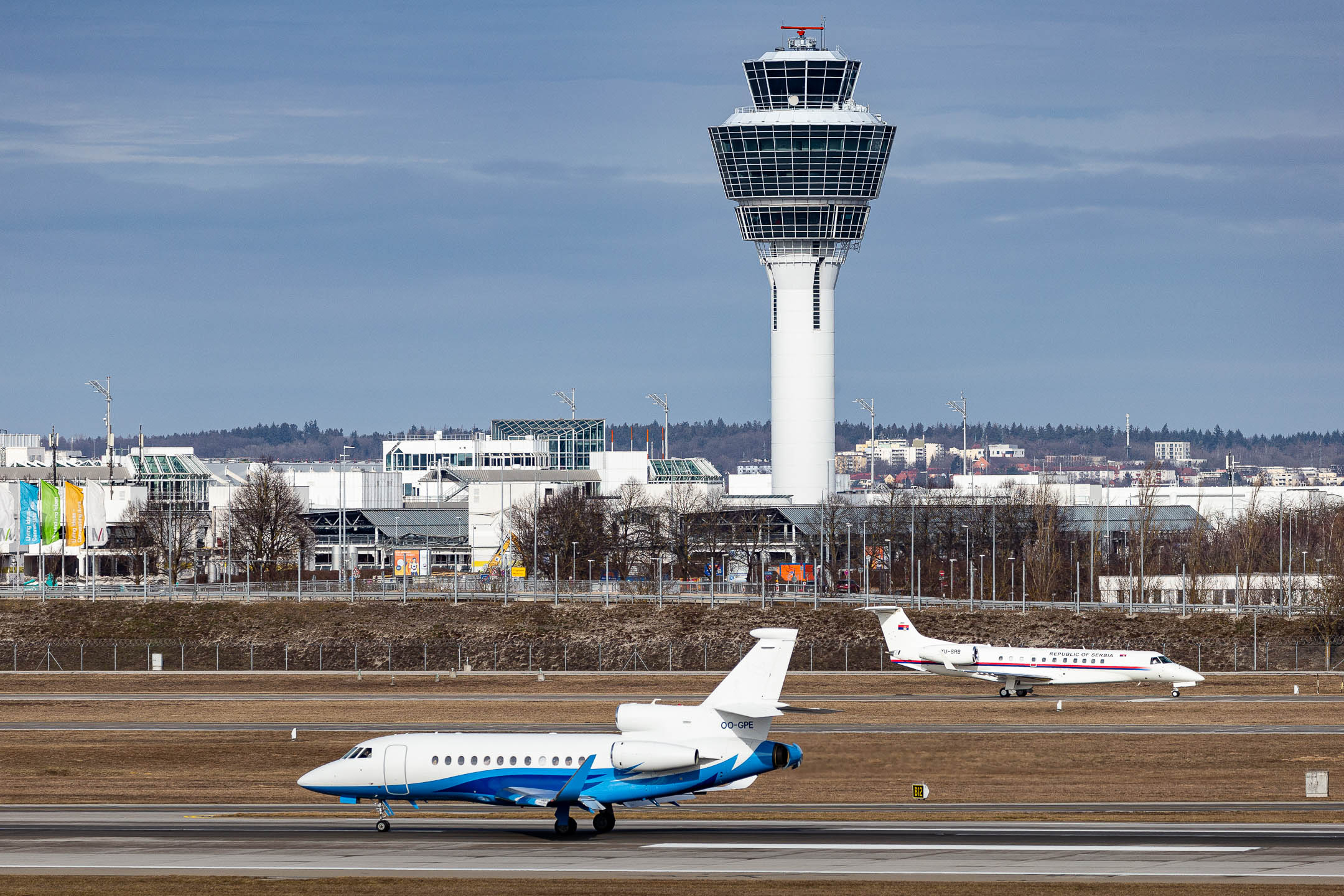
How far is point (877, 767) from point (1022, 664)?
40.0m

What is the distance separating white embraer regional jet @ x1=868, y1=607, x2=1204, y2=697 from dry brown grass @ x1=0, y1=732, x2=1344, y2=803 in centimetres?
2153

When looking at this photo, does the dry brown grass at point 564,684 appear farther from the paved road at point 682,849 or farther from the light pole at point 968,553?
the light pole at point 968,553

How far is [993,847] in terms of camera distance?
4575 centimetres

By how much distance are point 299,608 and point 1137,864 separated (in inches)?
4004

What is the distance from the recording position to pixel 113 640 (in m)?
127

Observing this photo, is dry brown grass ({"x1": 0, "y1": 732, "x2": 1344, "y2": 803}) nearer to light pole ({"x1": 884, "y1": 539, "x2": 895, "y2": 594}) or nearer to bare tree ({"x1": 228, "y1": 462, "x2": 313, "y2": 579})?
light pole ({"x1": 884, "y1": 539, "x2": 895, "y2": 594})

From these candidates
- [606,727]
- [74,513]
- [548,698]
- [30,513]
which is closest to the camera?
[606,727]

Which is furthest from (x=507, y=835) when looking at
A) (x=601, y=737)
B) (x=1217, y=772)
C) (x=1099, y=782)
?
(x=1217, y=772)

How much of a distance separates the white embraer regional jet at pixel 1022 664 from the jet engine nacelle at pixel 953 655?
4 cm

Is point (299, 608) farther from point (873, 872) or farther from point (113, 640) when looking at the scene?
point (873, 872)

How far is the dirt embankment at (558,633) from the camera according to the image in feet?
395

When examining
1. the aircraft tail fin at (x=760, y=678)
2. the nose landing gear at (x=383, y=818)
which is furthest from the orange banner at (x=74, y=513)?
the aircraft tail fin at (x=760, y=678)

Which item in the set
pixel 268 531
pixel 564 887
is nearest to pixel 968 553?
pixel 268 531

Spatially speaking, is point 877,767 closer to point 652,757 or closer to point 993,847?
point 993,847
